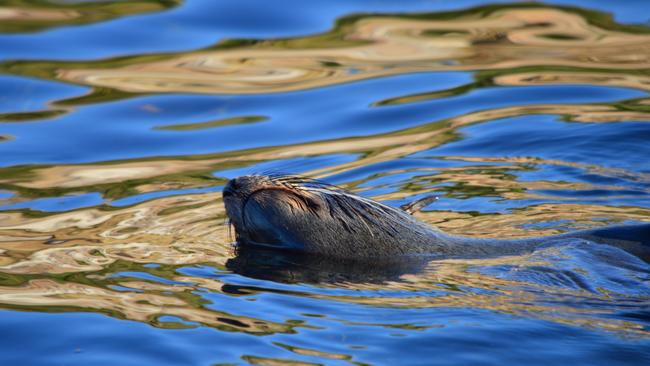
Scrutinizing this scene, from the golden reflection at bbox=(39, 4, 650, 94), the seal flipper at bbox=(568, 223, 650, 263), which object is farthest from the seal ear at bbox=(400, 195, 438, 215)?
the golden reflection at bbox=(39, 4, 650, 94)

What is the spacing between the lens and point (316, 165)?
28.0ft

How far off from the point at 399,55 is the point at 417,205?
478cm

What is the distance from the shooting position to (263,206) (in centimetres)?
631

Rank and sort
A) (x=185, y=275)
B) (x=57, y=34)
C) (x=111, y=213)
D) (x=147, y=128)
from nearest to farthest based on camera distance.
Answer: (x=185, y=275), (x=111, y=213), (x=147, y=128), (x=57, y=34)

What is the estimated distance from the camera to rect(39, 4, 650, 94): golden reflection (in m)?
10.7

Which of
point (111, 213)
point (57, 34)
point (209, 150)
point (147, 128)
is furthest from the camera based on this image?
point (57, 34)

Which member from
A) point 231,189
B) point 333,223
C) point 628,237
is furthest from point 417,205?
point 628,237

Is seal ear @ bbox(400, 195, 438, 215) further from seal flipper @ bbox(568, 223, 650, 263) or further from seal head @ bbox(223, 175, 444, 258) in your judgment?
seal flipper @ bbox(568, 223, 650, 263)

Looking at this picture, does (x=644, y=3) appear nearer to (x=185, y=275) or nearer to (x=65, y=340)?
(x=185, y=275)

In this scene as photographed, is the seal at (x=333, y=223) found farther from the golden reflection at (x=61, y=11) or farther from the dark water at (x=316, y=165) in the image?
the golden reflection at (x=61, y=11)

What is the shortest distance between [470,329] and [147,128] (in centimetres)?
516

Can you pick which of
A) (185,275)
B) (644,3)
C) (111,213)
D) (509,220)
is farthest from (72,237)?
(644,3)

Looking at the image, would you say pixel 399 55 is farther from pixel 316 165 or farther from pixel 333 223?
pixel 333 223

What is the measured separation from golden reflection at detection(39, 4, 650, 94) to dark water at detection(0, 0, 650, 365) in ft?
0.10
